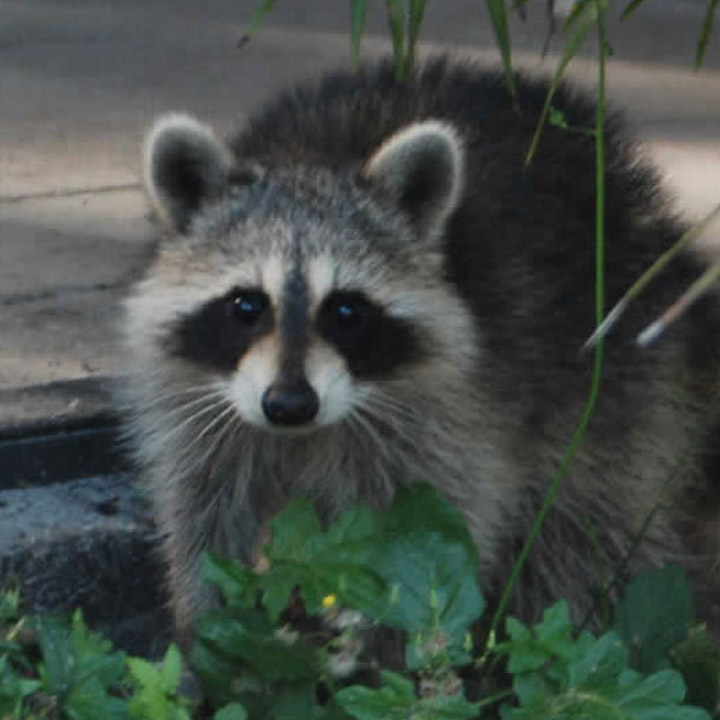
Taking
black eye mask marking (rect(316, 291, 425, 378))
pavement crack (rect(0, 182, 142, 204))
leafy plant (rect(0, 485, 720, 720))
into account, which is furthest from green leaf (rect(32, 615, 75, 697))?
pavement crack (rect(0, 182, 142, 204))

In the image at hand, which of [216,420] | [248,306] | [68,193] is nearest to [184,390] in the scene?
[216,420]

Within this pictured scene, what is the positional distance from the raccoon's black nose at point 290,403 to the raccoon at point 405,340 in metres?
0.01

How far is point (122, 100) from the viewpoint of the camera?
643cm

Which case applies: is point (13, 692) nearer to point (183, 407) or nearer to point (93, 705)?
point (93, 705)

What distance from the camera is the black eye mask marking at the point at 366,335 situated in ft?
12.3

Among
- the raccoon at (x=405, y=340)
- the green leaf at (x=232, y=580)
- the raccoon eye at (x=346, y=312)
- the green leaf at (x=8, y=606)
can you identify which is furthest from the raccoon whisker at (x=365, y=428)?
the green leaf at (x=8, y=606)

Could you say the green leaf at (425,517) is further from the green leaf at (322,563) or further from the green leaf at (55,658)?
the green leaf at (55,658)

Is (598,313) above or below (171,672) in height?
above

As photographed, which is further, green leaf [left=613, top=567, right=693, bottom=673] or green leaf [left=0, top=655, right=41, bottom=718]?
green leaf [left=613, top=567, right=693, bottom=673]

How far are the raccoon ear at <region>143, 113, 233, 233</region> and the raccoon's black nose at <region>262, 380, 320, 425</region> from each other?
52cm

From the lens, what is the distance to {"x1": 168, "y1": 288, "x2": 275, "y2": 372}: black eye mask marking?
376 centimetres

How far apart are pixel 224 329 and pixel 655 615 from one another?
852 mm

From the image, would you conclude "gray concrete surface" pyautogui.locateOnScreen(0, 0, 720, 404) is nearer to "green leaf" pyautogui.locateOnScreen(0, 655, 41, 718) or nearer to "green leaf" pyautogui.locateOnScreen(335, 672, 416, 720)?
"green leaf" pyautogui.locateOnScreen(0, 655, 41, 718)

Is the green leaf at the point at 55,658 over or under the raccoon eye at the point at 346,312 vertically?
under
